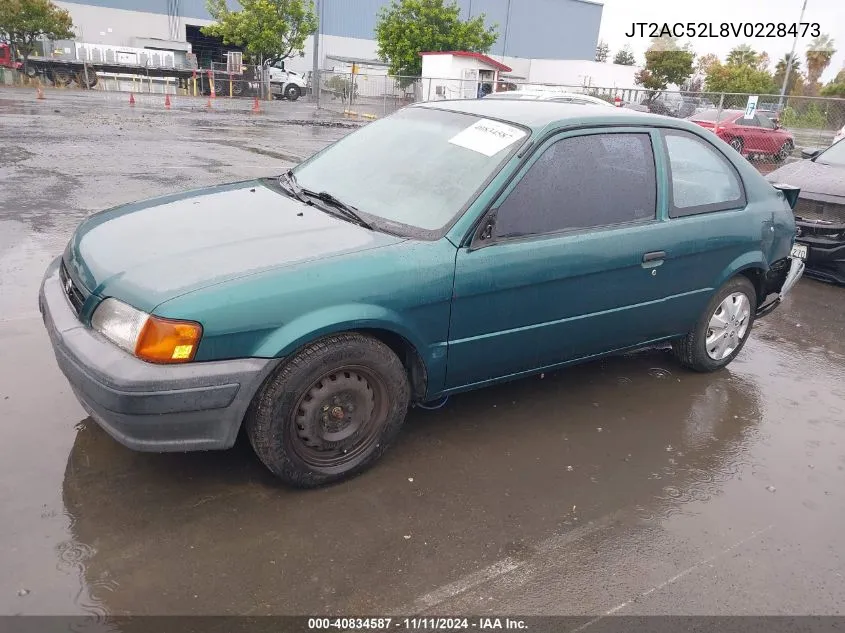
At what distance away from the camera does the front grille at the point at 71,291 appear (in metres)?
2.89

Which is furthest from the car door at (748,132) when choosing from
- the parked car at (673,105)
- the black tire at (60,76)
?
the black tire at (60,76)

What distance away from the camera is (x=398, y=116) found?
4.17m

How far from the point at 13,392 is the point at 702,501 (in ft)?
11.8

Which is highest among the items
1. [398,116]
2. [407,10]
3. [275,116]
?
[407,10]

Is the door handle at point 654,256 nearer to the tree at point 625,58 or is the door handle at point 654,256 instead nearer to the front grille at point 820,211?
the front grille at point 820,211

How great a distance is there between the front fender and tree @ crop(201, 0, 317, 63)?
119ft

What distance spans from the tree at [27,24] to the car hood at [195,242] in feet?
112

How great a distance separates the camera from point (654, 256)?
12.4 feet

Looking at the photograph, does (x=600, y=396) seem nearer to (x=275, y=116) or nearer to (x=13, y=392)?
(x=13, y=392)

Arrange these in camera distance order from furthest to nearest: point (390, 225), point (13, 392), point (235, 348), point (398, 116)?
point (398, 116), point (13, 392), point (390, 225), point (235, 348)

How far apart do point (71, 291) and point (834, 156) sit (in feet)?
28.1

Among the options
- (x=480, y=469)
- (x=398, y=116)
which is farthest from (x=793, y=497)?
(x=398, y=116)

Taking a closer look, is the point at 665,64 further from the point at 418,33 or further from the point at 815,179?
the point at 815,179

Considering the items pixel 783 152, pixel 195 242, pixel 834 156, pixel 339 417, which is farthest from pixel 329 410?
pixel 783 152
